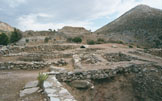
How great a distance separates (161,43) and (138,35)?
8.55 m

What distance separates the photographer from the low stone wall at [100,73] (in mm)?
4230

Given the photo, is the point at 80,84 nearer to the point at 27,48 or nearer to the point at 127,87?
the point at 127,87

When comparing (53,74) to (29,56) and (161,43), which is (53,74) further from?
(161,43)

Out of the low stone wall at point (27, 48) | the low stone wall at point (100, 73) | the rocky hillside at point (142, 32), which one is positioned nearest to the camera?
the low stone wall at point (100, 73)

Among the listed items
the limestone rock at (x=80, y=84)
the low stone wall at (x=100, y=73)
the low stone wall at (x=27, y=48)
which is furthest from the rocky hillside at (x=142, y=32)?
the limestone rock at (x=80, y=84)

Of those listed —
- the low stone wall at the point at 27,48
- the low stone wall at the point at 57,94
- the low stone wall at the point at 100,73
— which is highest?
the low stone wall at the point at 27,48

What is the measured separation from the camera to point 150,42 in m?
27.4

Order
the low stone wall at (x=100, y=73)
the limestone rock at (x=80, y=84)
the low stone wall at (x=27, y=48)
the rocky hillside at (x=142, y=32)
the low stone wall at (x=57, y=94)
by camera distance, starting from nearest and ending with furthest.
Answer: the low stone wall at (x=57, y=94)
the limestone rock at (x=80, y=84)
the low stone wall at (x=100, y=73)
the low stone wall at (x=27, y=48)
the rocky hillside at (x=142, y=32)

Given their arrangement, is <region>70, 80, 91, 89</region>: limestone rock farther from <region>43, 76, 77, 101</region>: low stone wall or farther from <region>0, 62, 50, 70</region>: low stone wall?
<region>0, 62, 50, 70</region>: low stone wall

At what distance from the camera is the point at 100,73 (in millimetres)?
4734

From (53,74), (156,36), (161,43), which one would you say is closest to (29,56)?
(53,74)

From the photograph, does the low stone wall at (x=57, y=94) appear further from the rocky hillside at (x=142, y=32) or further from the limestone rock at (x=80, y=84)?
the rocky hillside at (x=142, y=32)

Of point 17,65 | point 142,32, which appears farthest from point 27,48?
point 142,32

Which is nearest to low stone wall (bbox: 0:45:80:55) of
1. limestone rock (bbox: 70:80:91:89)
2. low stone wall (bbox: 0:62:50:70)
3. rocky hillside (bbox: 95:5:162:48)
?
low stone wall (bbox: 0:62:50:70)
